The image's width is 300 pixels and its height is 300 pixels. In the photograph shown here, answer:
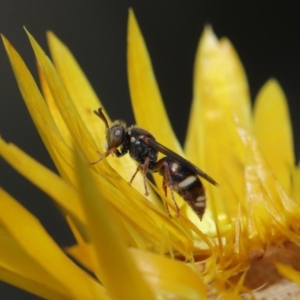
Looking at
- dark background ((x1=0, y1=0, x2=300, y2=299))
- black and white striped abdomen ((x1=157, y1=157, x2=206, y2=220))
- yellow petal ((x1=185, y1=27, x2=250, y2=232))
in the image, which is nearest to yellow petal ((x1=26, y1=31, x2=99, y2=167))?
black and white striped abdomen ((x1=157, y1=157, x2=206, y2=220))

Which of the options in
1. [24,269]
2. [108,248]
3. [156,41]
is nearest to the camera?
[108,248]

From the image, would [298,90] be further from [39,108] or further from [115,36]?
[39,108]

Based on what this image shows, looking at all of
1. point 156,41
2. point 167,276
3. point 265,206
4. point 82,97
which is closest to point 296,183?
point 265,206

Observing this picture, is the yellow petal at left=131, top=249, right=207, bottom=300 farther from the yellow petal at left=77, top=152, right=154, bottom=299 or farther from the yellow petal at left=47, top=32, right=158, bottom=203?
the yellow petal at left=47, top=32, right=158, bottom=203

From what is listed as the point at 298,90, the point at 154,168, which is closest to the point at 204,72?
the point at 154,168

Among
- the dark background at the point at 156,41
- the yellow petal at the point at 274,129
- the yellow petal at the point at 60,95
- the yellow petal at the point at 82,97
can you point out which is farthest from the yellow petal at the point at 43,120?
the dark background at the point at 156,41

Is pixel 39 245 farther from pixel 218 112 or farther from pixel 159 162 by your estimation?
pixel 218 112

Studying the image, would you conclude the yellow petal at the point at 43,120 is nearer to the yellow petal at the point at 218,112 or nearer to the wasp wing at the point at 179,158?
the wasp wing at the point at 179,158
